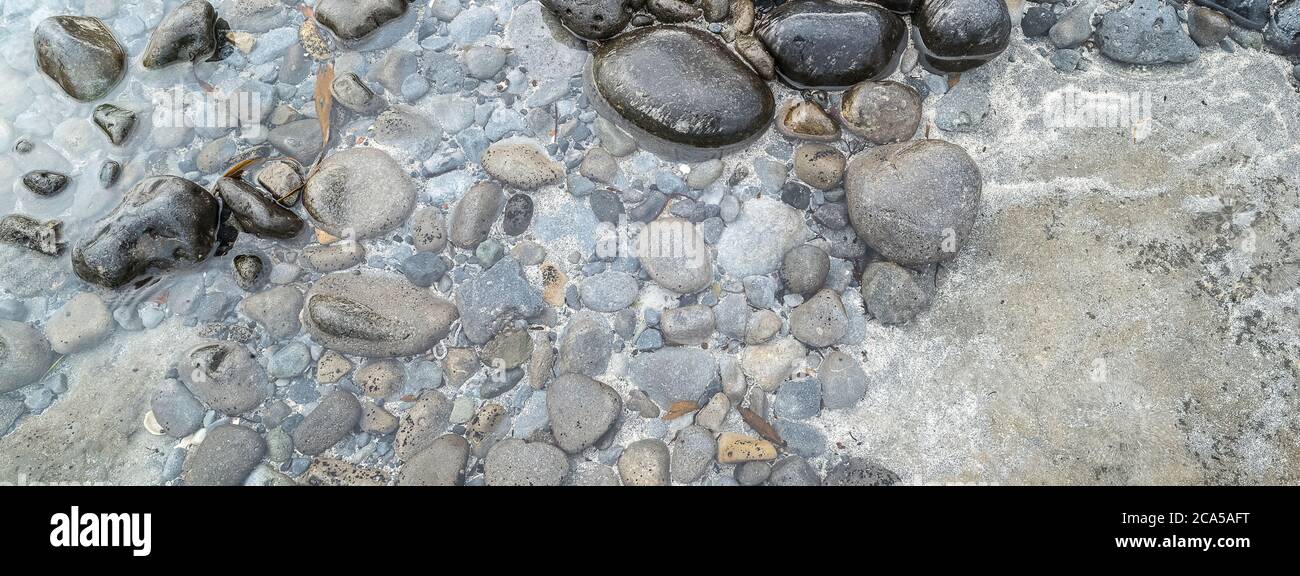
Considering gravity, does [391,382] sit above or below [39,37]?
below

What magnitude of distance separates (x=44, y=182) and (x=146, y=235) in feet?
2.43

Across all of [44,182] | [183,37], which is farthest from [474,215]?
[44,182]

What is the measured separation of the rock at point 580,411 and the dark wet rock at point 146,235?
5.91 feet

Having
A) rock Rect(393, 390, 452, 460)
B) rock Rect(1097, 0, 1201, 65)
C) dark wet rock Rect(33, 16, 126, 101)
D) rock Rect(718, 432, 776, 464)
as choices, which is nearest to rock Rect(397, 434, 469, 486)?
rock Rect(393, 390, 452, 460)

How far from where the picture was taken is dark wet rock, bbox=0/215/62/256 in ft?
10.4

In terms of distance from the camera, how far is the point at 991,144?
3340mm

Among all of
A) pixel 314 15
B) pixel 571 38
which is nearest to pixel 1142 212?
pixel 571 38

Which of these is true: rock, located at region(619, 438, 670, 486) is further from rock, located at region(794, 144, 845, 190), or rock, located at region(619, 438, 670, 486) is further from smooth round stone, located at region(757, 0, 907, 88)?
smooth round stone, located at region(757, 0, 907, 88)

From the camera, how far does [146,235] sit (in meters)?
3.00

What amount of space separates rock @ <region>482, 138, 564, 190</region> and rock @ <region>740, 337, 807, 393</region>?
126 cm

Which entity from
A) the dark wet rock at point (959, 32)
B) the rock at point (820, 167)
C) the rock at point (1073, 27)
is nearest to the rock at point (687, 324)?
the rock at point (820, 167)

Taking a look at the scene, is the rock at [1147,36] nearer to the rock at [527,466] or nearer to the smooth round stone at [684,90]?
the smooth round stone at [684,90]
